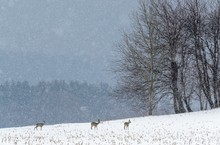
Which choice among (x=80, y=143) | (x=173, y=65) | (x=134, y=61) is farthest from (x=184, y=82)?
(x=80, y=143)

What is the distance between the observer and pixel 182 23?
4700 centimetres

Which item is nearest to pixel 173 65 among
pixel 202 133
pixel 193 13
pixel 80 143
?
pixel 193 13

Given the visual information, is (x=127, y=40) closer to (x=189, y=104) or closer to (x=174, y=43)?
(x=174, y=43)

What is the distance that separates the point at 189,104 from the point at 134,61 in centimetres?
679

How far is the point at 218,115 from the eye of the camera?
40.5 metres

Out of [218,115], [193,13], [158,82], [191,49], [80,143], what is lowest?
[80,143]

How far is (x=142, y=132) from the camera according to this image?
108 feet

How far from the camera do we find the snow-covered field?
85.8ft

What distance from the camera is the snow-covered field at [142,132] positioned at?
26141 millimetres

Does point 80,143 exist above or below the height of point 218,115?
below

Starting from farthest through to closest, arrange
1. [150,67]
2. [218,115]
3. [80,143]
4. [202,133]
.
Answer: [150,67]
[218,115]
[202,133]
[80,143]

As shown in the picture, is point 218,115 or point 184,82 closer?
point 218,115

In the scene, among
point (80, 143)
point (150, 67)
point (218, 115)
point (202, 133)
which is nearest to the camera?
point (80, 143)

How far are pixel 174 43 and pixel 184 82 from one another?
3.71 m
